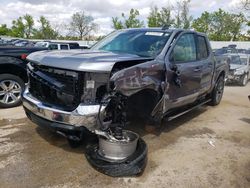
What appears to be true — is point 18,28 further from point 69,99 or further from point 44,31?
point 69,99

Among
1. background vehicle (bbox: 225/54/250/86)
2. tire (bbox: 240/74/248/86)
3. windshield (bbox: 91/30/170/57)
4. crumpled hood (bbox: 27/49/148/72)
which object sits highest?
windshield (bbox: 91/30/170/57)

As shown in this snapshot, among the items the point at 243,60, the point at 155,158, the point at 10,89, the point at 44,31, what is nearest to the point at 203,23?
the point at 44,31

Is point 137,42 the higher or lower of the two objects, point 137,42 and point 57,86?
the higher

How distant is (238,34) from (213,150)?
47.4 meters

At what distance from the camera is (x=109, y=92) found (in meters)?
3.60

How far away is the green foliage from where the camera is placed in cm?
4684

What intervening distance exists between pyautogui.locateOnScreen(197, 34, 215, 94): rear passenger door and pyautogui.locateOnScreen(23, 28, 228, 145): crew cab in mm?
333

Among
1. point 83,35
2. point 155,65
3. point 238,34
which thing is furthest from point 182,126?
point 83,35

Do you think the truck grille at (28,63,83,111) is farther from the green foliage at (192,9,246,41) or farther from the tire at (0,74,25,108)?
the green foliage at (192,9,246,41)

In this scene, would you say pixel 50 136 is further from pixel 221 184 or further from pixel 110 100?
pixel 221 184

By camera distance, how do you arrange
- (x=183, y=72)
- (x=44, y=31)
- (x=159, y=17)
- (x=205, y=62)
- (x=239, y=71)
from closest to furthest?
(x=183, y=72), (x=205, y=62), (x=239, y=71), (x=159, y=17), (x=44, y=31)

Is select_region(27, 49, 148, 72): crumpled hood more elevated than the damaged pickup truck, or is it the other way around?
select_region(27, 49, 148, 72): crumpled hood

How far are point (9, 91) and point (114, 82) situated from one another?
3857mm

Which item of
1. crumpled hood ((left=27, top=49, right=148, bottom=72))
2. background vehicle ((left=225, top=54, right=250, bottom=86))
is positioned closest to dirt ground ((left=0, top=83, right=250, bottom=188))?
crumpled hood ((left=27, top=49, right=148, bottom=72))
